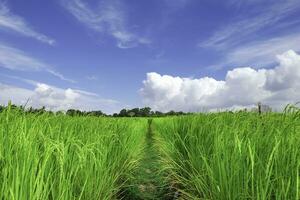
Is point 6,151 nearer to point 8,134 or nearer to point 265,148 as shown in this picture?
point 8,134

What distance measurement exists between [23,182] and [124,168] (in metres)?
3.41

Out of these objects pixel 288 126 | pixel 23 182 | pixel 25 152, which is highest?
pixel 288 126

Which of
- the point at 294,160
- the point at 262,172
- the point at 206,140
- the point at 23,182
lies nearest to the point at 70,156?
the point at 23,182

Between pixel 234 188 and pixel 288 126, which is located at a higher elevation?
pixel 288 126

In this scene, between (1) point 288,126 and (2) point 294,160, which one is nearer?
(2) point 294,160

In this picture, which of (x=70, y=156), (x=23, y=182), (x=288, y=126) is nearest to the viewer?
(x=23, y=182)

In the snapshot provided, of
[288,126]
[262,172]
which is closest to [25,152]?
[262,172]

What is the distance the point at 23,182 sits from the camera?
6.99ft

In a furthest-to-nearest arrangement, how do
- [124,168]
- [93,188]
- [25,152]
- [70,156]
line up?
[124,168]
[93,188]
[70,156]
[25,152]

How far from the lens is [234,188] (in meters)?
2.98

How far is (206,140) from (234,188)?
181 cm

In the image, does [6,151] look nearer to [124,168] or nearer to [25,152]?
[25,152]

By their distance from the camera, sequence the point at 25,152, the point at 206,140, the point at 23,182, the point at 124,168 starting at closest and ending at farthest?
the point at 23,182 < the point at 25,152 < the point at 206,140 < the point at 124,168

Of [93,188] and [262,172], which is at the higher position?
[262,172]
